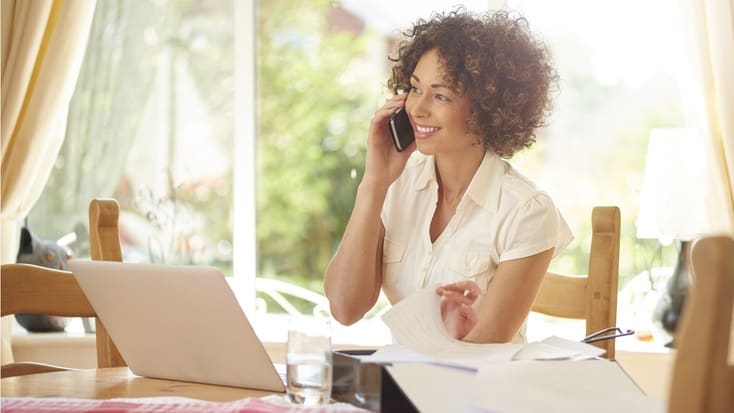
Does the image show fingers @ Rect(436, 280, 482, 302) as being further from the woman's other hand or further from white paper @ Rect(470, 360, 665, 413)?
white paper @ Rect(470, 360, 665, 413)

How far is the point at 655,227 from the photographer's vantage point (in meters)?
2.95

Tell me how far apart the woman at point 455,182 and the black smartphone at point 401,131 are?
0.07ft

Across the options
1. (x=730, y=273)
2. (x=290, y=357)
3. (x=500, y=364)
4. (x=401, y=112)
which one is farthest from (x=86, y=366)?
(x=730, y=273)

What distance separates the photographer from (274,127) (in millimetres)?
3621

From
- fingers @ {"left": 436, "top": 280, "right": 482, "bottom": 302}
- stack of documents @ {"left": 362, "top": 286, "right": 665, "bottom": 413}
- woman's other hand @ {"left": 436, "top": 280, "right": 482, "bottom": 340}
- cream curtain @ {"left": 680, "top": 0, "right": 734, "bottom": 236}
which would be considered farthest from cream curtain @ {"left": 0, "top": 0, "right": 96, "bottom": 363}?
stack of documents @ {"left": 362, "top": 286, "right": 665, "bottom": 413}

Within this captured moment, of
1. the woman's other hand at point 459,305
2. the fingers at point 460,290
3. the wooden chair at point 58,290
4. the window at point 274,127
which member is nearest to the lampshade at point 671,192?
the window at point 274,127

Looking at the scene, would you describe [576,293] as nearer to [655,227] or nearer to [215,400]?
[215,400]

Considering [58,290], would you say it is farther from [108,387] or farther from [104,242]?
[108,387]

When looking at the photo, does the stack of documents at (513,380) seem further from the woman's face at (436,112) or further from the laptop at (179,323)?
the woman's face at (436,112)

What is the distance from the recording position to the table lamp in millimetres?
2922

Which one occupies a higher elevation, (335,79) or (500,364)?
(335,79)

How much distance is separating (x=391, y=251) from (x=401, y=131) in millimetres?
267

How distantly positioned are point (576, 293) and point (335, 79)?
1868 mm

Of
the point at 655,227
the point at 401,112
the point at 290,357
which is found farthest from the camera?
the point at 655,227
